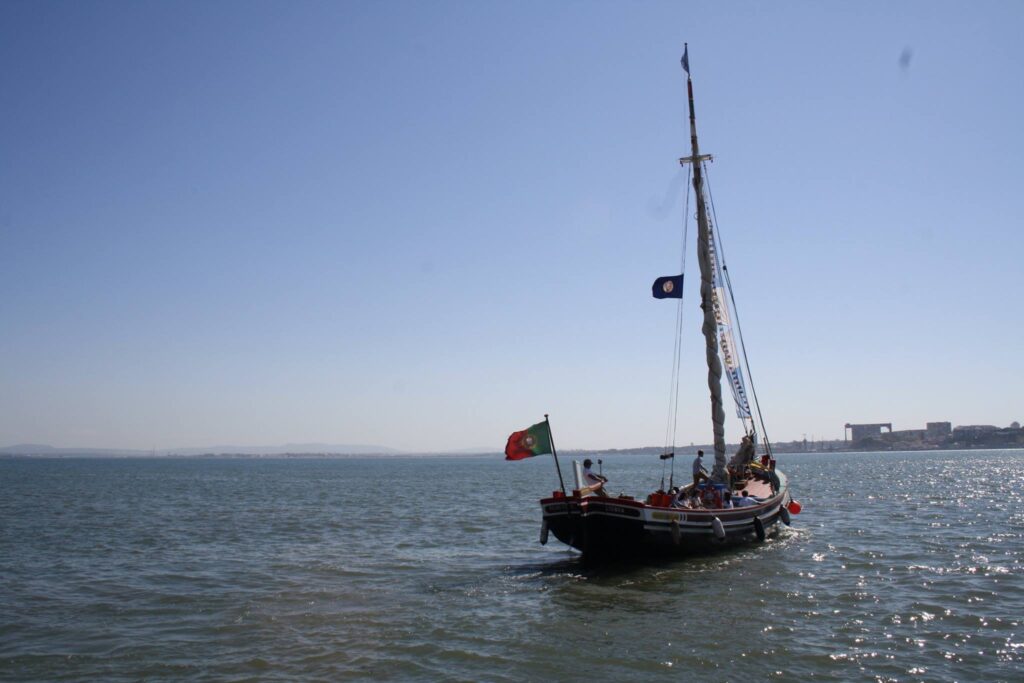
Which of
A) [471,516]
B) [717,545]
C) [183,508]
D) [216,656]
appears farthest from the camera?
[183,508]

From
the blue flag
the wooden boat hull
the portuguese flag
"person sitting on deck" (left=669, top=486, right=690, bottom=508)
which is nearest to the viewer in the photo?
the portuguese flag

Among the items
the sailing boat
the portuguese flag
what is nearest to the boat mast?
the sailing boat

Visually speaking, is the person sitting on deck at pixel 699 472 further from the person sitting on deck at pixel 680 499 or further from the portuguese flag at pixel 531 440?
the portuguese flag at pixel 531 440

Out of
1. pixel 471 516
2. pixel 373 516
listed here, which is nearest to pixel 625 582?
pixel 471 516

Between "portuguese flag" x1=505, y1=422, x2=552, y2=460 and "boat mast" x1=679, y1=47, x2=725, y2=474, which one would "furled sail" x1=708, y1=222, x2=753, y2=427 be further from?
"portuguese flag" x1=505, y1=422, x2=552, y2=460

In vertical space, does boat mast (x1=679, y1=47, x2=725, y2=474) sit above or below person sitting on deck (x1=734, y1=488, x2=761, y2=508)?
above

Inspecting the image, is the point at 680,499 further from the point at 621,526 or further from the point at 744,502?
the point at 621,526

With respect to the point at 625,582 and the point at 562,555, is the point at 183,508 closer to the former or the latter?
the point at 562,555

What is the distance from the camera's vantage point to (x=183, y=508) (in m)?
45.5

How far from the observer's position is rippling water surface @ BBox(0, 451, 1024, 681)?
42.1 ft

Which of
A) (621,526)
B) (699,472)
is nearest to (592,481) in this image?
(621,526)

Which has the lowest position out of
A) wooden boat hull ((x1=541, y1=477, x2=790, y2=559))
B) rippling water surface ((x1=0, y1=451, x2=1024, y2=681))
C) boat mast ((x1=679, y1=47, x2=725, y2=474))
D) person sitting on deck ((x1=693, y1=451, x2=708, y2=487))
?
rippling water surface ((x1=0, y1=451, x2=1024, y2=681))

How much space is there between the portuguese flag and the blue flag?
1005 centimetres

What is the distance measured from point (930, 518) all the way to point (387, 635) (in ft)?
99.0
